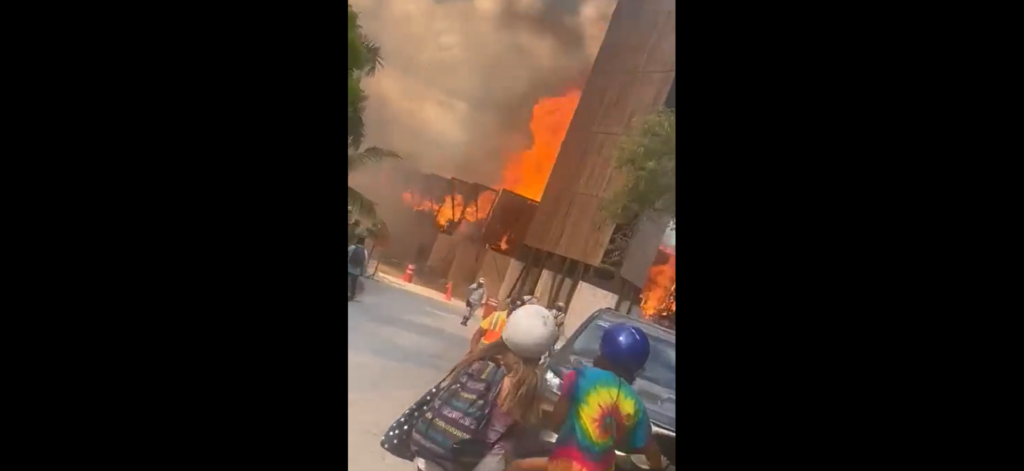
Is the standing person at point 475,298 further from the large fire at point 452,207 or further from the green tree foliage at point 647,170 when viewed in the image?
the green tree foliage at point 647,170

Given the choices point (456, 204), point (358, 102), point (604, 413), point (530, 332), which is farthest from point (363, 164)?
point (604, 413)

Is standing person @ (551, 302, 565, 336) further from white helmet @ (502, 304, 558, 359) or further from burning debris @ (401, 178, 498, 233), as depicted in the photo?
burning debris @ (401, 178, 498, 233)

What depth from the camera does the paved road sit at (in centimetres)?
181

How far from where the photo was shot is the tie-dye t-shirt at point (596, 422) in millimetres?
1846

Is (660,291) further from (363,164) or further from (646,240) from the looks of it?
(363,164)

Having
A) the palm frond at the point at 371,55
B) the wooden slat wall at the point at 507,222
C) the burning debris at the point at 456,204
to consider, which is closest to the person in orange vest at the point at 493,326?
the wooden slat wall at the point at 507,222

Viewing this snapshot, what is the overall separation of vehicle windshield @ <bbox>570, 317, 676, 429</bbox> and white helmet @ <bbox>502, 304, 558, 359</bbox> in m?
0.07

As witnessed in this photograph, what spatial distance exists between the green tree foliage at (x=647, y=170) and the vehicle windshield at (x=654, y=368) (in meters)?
0.30

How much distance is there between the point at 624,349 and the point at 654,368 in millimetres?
96

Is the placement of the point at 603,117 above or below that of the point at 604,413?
above

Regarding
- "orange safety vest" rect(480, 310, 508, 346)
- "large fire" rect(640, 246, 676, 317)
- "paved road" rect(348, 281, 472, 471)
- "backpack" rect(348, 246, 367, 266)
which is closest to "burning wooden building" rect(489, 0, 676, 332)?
Answer: "large fire" rect(640, 246, 676, 317)

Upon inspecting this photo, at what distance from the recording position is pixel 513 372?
6.10ft
